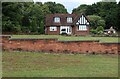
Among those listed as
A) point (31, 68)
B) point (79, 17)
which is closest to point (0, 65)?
point (31, 68)

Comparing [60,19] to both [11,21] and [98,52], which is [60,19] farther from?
[98,52]

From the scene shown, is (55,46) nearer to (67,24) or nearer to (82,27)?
(82,27)

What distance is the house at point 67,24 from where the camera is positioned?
6081 cm

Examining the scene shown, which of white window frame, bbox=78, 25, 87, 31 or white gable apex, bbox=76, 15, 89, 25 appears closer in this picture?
white window frame, bbox=78, 25, 87, 31

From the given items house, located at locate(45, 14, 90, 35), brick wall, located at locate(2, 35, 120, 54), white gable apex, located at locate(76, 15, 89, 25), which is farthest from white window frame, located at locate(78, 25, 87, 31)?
brick wall, located at locate(2, 35, 120, 54)

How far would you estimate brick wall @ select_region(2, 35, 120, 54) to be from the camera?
49.4ft

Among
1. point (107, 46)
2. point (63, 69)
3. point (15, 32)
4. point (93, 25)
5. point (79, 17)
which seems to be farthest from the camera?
point (93, 25)

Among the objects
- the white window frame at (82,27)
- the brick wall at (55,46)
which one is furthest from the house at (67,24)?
the brick wall at (55,46)

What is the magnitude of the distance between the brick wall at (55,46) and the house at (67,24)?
45567mm

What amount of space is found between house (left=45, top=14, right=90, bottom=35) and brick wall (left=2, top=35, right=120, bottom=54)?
4557cm

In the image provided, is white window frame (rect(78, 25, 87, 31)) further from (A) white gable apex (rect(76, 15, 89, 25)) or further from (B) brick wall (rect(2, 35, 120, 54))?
(B) brick wall (rect(2, 35, 120, 54))

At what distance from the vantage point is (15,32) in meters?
36.0

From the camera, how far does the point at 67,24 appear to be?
6197 cm

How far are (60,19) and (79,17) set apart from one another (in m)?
3.88
